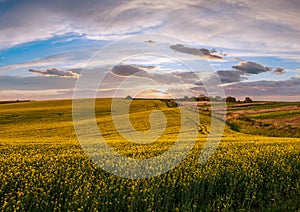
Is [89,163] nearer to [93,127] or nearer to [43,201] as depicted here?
[43,201]

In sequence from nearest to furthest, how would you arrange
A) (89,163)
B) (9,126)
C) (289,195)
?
1. (289,195)
2. (89,163)
3. (9,126)

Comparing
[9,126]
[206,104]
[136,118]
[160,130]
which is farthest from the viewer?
[206,104]

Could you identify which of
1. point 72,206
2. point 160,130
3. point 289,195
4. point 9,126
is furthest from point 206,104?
point 72,206

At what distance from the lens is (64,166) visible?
12492mm

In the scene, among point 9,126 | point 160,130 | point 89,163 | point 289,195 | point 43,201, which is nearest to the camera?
point 43,201

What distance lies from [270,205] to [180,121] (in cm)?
3051

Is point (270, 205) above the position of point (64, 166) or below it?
below

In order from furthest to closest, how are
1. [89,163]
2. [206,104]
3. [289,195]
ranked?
1. [206,104]
2. [89,163]
3. [289,195]

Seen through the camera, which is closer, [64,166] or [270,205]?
[270,205]

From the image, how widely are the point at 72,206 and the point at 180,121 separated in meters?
33.5

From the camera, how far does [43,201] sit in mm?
8625

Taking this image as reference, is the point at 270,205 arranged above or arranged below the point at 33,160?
below

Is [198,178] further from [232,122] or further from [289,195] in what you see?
[232,122]

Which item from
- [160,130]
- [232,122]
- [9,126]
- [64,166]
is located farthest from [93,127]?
[64,166]
